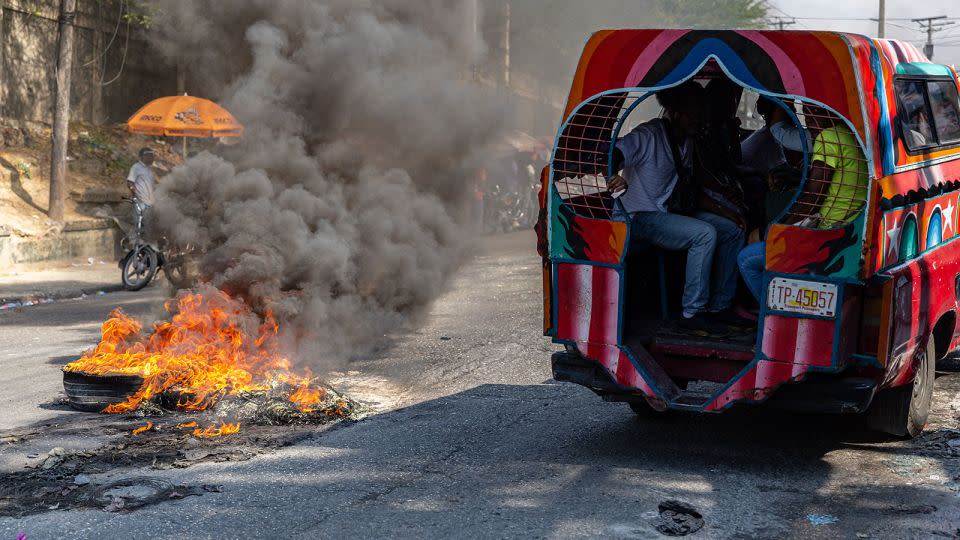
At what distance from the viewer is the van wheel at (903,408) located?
5953mm

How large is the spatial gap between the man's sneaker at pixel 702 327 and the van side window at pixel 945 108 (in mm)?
1851

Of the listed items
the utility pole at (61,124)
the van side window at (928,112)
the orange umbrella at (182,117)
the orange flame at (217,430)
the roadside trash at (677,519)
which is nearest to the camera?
the roadside trash at (677,519)

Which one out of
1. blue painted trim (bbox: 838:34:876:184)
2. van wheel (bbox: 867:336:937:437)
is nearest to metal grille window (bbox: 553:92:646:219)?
blue painted trim (bbox: 838:34:876:184)

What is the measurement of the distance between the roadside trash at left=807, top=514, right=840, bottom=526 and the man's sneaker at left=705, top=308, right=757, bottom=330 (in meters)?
1.42

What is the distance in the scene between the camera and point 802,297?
5250mm

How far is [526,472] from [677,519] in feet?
3.37

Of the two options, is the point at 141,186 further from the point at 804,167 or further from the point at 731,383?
the point at 804,167

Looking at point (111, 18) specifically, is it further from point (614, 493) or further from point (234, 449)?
point (614, 493)

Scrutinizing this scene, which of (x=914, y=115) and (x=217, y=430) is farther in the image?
(x=217, y=430)

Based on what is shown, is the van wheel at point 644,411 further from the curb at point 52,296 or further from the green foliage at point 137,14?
the green foliage at point 137,14

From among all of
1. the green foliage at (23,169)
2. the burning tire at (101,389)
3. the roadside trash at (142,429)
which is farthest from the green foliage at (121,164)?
the roadside trash at (142,429)

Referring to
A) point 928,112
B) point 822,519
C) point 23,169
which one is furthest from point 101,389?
point 23,169

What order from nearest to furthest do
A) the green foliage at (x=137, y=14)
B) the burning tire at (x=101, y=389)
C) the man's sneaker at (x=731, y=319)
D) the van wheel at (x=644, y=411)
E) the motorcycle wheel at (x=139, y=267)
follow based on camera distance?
1. the man's sneaker at (x=731, y=319)
2. the van wheel at (x=644, y=411)
3. the burning tire at (x=101, y=389)
4. the motorcycle wheel at (x=139, y=267)
5. the green foliage at (x=137, y=14)

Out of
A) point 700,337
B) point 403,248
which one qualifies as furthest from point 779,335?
point 403,248
